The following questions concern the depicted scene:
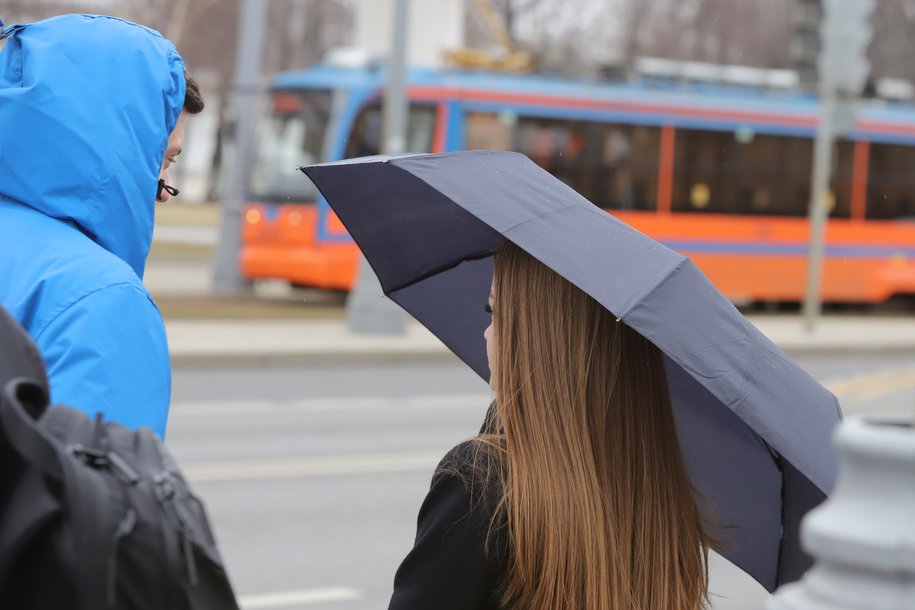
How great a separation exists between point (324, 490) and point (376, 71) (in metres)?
11.7

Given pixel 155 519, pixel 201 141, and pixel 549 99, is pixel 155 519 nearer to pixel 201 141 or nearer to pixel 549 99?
pixel 549 99

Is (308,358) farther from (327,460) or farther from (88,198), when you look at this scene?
(88,198)

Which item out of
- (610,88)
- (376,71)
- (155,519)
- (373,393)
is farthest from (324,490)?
(610,88)

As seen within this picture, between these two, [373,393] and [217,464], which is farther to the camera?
[373,393]

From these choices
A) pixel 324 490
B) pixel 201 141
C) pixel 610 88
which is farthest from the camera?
pixel 201 141

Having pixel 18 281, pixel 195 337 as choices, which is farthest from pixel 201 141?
pixel 18 281

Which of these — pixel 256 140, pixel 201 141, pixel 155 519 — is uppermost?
pixel 155 519

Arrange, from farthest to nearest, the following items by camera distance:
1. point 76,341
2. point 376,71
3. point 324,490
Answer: point 376,71, point 324,490, point 76,341

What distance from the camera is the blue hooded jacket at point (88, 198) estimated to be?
2033mm

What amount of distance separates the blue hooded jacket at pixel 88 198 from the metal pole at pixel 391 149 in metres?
12.9

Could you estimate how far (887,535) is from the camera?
1193mm

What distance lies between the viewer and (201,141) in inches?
3280

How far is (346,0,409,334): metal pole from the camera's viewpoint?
1566 cm

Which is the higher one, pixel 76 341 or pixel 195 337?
pixel 76 341
